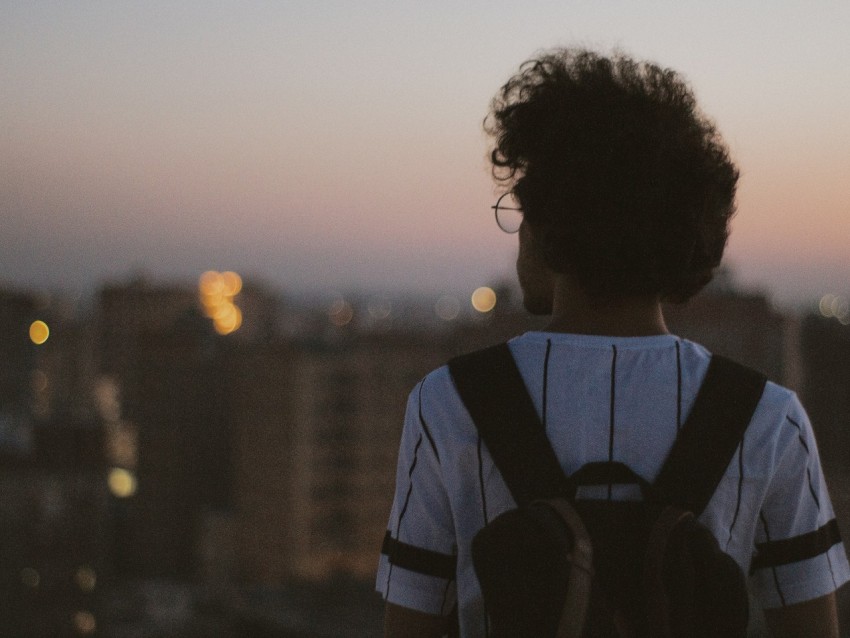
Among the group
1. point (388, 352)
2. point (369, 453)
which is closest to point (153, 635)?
point (369, 453)

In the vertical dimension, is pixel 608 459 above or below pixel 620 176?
below

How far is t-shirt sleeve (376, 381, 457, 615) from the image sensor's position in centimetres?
133

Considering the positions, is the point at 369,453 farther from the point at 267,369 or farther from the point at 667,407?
the point at 667,407

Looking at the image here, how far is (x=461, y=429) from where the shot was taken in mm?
1293

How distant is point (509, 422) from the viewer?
1270 mm

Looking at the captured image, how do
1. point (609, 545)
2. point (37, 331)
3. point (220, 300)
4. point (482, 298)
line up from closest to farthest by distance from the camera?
1. point (609, 545)
2. point (37, 331)
3. point (482, 298)
4. point (220, 300)

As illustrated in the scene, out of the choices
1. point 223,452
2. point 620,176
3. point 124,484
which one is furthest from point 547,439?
point 124,484

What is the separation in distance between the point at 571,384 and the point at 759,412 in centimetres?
22

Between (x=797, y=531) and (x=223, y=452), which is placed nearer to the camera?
(x=797, y=531)

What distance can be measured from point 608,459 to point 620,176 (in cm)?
33

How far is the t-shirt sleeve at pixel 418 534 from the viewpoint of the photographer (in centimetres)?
133

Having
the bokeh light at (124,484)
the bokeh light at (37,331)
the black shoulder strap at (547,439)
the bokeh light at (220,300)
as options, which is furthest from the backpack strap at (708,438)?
the bokeh light at (220,300)

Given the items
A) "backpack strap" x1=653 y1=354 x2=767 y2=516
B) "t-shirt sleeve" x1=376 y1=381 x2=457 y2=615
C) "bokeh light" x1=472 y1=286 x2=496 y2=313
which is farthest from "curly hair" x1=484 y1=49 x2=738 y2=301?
"bokeh light" x1=472 y1=286 x2=496 y2=313

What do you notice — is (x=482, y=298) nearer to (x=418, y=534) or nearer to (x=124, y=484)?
(x=124, y=484)
